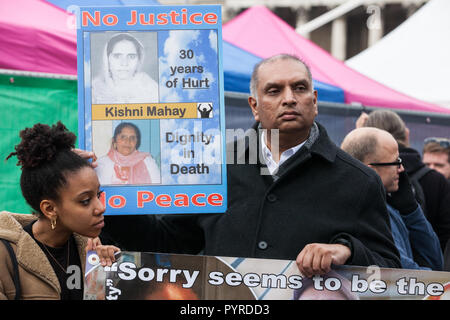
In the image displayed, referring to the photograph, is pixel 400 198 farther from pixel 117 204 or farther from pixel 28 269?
pixel 28 269

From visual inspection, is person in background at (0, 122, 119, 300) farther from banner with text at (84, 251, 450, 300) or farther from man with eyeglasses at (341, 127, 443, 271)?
man with eyeglasses at (341, 127, 443, 271)

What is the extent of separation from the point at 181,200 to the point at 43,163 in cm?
55

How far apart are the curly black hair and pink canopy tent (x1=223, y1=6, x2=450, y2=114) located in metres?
4.25

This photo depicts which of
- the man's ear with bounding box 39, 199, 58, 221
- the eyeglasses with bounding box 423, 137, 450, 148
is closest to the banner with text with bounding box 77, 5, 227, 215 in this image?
the man's ear with bounding box 39, 199, 58, 221

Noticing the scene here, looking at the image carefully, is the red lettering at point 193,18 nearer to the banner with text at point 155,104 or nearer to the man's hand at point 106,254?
the banner with text at point 155,104

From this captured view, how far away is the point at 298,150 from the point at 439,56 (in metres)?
6.53

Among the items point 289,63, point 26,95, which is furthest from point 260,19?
point 289,63

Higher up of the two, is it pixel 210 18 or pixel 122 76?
pixel 210 18

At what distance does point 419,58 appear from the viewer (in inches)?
345

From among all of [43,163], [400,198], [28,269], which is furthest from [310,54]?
[28,269]

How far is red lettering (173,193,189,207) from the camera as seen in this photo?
2.61 meters

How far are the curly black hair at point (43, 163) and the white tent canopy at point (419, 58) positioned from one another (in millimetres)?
6518

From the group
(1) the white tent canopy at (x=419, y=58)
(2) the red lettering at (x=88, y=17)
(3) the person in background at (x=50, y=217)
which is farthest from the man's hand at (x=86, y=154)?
(1) the white tent canopy at (x=419, y=58)

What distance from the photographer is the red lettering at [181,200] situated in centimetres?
261
